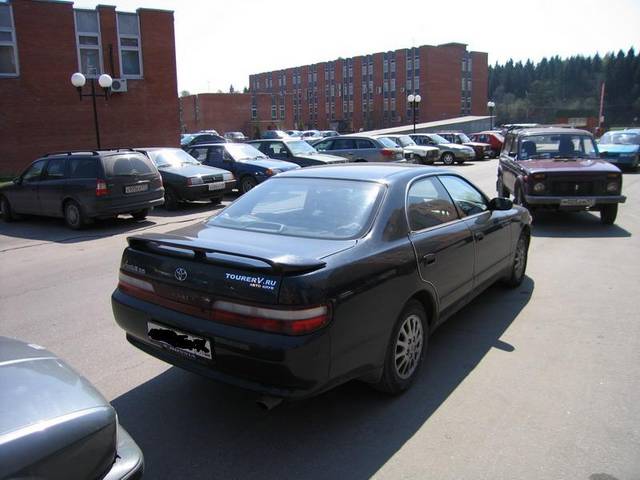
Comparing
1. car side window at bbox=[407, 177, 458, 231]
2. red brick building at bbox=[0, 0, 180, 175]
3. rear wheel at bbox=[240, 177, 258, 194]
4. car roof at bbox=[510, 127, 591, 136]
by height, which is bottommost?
rear wheel at bbox=[240, 177, 258, 194]

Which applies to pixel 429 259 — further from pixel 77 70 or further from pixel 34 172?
pixel 77 70

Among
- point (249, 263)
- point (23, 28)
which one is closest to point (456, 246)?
point (249, 263)

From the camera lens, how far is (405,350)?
141 inches

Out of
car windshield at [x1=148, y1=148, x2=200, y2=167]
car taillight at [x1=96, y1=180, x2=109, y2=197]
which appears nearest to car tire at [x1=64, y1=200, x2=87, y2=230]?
car taillight at [x1=96, y1=180, x2=109, y2=197]

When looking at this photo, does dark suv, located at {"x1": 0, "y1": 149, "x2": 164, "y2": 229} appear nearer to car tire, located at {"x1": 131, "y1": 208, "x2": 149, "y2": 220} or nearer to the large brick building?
car tire, located at {"x1": 131, "y1": 208, "x2": 149, "y2": 220}

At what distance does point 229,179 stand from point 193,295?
35.7ft

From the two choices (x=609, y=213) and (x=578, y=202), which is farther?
(x=609, y=213)

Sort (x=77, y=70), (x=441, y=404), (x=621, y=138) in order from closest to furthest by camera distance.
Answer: (x=441, y=404)
(x=621, y=138)
(x=77, y=70)

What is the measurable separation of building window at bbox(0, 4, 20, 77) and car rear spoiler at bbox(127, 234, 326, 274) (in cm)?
2407

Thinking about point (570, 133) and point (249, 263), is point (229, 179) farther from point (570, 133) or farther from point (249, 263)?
point (249, 263)

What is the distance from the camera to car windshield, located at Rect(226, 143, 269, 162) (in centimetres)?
1561

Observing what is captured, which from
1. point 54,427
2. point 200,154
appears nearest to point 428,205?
point 54,427

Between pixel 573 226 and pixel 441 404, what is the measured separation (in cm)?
798

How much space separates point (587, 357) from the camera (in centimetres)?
417
